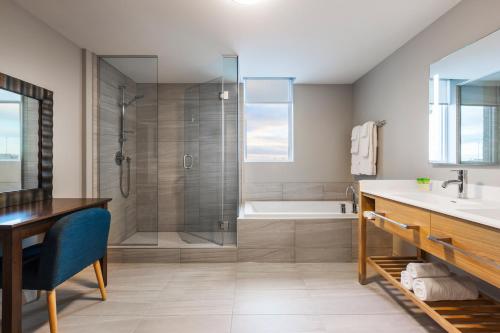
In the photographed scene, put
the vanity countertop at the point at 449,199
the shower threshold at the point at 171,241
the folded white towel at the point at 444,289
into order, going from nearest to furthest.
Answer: the vanity countertop at the point at 449,199, the folded white towel at the point at 444,289, the shower threshold at the point at 171,241

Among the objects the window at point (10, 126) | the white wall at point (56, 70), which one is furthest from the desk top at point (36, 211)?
the white wall at point (56, 70)

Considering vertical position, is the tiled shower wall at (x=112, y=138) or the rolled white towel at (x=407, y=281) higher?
the tiled shower wall at (x=112, y=138)

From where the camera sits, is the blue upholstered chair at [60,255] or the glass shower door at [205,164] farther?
the glass shower door at [205,164]

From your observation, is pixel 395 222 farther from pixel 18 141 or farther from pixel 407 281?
pixel 18 141

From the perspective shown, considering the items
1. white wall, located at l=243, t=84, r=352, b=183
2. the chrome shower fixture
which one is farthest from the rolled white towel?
the chrome shower fixture

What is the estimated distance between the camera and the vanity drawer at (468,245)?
115 centimetres

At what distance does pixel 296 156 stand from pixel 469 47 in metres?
2.45

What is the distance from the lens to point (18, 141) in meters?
2.20

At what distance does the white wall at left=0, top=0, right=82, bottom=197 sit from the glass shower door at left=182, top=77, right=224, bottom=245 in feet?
3.73

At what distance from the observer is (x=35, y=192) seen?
2363 mm

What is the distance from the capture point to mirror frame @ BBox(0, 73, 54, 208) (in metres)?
2.18

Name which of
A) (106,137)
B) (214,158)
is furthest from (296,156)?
(106,137)

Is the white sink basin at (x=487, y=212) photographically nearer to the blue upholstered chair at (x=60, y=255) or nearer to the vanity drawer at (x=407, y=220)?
the vanity drawer at (x=407, y=220)

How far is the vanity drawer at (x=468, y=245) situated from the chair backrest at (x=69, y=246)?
1907mm
